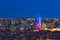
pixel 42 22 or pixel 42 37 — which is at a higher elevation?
pixel 42 22

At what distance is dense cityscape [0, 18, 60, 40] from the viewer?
2.59 metres

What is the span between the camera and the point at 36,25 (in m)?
2.60

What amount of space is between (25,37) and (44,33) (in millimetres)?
218

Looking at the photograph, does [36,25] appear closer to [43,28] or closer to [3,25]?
[43,28]

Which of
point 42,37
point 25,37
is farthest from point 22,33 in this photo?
point 42,37

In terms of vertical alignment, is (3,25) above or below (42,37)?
above

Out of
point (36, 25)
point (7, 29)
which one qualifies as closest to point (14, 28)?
point (7, 29)

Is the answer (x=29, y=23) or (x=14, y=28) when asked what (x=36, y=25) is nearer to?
(x=29, y=23)

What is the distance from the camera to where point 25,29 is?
263cm

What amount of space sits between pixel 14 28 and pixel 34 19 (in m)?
0.25

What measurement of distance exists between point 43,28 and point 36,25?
0.08 metres

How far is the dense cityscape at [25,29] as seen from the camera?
8.50 ft

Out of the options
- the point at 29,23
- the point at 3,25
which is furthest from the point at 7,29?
the point at 29,23

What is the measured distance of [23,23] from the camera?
263 centimetres
